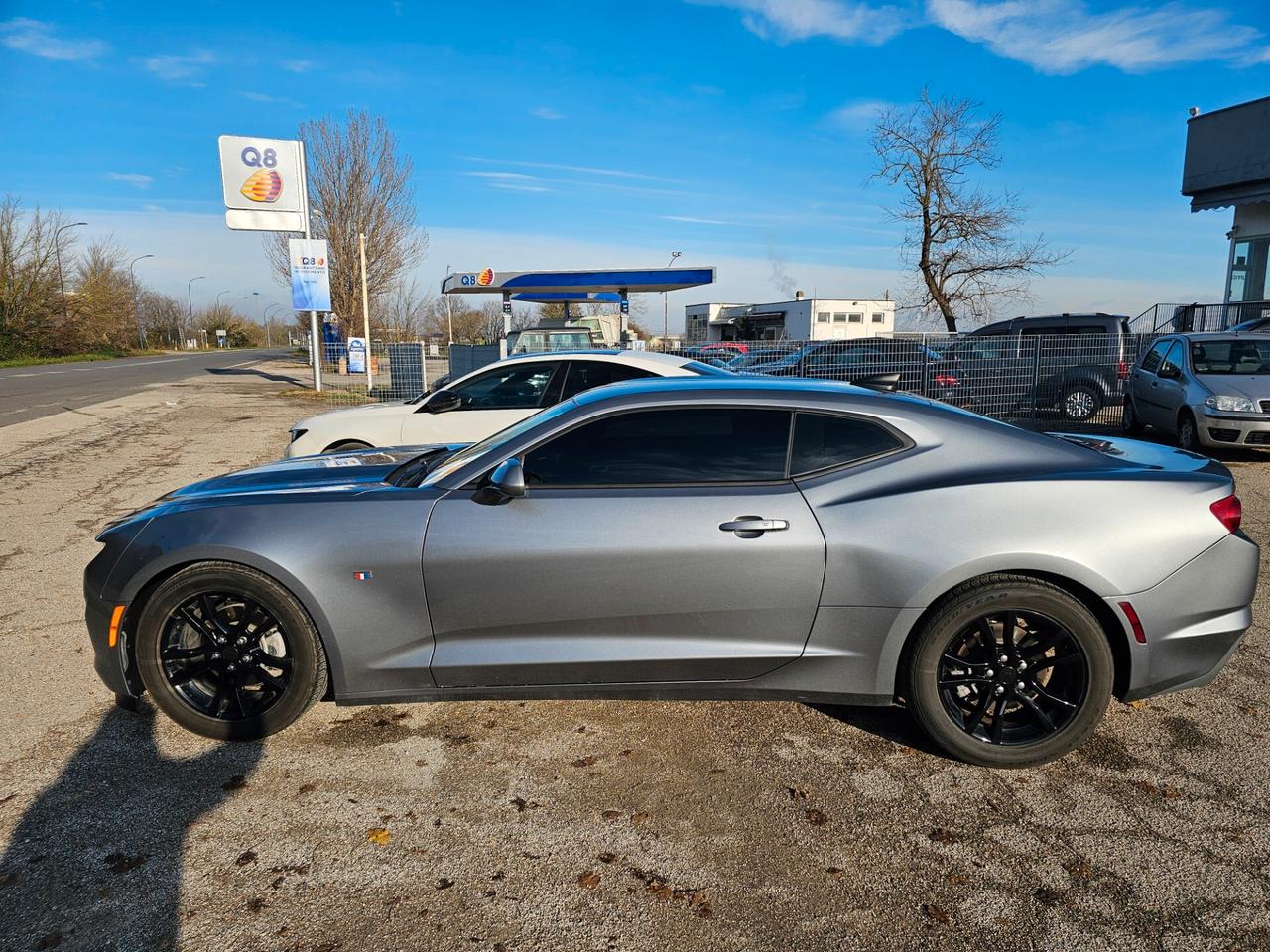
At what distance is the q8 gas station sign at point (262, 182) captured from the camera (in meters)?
22.7

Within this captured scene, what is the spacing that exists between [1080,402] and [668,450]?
12.9 m

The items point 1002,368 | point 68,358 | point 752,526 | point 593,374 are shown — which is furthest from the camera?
point 68,358

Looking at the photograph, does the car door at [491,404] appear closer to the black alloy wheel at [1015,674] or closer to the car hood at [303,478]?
the car hood at [303,478]

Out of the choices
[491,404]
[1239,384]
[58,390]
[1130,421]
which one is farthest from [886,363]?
[58,390]

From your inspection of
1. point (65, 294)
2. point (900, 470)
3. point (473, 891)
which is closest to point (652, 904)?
point (473, 891)

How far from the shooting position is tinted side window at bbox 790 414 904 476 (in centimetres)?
340

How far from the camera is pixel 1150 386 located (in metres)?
11.7

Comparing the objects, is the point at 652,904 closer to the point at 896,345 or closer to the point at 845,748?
the point at 845,748

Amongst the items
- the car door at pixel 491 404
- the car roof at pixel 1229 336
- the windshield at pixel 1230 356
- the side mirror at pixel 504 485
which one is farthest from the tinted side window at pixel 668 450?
the car roof at pixel 1229 336

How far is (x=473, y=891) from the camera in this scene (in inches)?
104

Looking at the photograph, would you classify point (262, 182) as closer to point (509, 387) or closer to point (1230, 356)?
point (509, 387)

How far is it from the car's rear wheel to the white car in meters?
6.57

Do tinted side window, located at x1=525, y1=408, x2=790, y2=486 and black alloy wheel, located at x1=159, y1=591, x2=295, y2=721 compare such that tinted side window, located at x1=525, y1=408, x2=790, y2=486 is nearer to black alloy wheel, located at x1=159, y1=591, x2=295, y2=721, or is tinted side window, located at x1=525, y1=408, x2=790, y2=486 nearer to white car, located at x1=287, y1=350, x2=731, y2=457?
black alloy wheel, located at x1=159, y1=591, x2=295, y2=721

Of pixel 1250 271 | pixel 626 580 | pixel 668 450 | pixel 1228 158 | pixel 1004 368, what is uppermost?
pixel 1228 158
